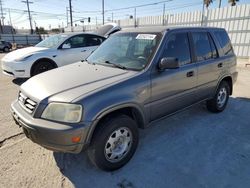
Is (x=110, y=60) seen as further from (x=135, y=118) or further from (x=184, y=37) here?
(x=184, y=37)

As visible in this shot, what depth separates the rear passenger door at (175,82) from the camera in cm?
Result: 302

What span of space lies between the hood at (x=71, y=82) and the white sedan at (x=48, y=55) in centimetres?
383

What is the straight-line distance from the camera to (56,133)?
2207mm

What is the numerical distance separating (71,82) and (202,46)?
2.57 m

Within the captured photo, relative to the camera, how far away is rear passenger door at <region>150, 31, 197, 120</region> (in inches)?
119

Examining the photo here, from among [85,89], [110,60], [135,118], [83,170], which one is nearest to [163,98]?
[135,118]

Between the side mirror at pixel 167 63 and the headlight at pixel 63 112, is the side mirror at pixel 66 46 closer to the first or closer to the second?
the side mirror at pixel 167 63

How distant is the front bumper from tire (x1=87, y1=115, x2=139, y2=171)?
22 centimetres

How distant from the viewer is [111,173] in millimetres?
2719

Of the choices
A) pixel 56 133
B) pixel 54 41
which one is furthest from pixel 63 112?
pixel 54 41

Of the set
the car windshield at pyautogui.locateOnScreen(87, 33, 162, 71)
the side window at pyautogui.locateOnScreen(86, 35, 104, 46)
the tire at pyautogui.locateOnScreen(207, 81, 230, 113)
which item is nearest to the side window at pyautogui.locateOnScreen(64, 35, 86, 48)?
the side window at pyautogui.locateOnScreen(86, 35, 104, 46)

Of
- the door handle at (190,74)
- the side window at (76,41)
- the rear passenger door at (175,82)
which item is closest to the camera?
the rear passenger door at (175,82)

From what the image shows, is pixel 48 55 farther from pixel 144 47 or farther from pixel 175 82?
pixel 175 82

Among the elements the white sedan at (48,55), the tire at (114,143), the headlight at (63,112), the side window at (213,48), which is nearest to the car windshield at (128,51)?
the tire at (114,143)
